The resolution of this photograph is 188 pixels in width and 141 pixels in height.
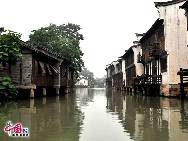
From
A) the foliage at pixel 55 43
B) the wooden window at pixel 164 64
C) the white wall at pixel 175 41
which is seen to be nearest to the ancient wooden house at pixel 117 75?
the foliage at pixel 55 43

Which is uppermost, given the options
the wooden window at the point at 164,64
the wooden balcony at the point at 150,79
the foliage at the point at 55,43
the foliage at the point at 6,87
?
the foliage at the point at 55,43

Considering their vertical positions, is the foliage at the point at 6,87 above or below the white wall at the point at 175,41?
below

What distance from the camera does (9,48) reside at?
24.9 meters

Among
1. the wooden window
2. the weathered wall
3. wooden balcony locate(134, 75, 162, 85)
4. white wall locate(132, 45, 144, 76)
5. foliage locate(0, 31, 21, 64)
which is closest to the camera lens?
foliage locate(0, 31, 21, 64)

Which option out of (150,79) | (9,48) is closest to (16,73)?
(9,48)

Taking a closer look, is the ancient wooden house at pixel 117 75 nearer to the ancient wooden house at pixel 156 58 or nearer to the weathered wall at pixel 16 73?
the ancient wooden house at pixel 156 58

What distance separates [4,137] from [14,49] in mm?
15732

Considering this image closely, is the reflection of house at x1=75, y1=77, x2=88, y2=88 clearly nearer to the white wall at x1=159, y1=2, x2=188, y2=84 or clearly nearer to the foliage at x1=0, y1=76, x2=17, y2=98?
the white wall at x1=159, y1=2, x2=188, y2=84

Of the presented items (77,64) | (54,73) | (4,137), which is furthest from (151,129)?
(77,64)

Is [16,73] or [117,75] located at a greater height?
[117,75]

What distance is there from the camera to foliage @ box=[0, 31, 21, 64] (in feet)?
80.8

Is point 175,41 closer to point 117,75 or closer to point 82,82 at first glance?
point 117,75

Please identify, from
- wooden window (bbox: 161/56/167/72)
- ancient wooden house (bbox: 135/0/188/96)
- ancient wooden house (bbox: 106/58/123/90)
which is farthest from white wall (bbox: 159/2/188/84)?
ancient wooden house (bbox: 106/58/123/90)

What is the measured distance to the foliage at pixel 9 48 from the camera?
80.8 feet
